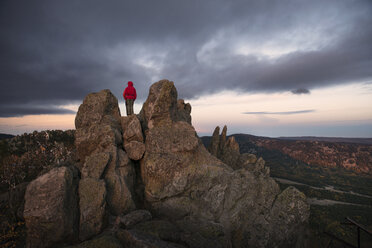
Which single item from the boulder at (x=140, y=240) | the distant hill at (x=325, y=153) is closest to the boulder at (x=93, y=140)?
the boulder at (x=140, y=240)

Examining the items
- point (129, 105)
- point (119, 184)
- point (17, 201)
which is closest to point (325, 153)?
point (129, 105)

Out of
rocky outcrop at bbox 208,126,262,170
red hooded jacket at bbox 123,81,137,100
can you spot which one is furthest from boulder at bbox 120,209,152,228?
rocky outcrop at bbox 208,126,262,170

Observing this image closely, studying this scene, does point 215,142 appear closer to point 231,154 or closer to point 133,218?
point 231,154

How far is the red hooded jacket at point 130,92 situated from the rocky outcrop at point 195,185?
501cm

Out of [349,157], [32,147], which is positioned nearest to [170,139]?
[32,147]

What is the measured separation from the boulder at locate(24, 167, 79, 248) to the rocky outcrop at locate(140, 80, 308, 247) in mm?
6825

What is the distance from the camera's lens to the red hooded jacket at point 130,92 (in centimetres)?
2448

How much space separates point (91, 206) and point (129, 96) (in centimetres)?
1460

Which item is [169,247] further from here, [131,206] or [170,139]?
[170,139]

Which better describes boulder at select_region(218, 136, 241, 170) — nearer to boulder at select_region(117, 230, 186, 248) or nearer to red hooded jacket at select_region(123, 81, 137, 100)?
red hooded jacket at select_region(123, 81, 137, 100)

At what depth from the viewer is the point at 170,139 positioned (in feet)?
66.1

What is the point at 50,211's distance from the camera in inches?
507

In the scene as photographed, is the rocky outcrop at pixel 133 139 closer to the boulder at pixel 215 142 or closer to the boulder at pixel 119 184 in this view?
the boulder at pixel 119 184

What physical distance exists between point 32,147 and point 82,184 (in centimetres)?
3186
